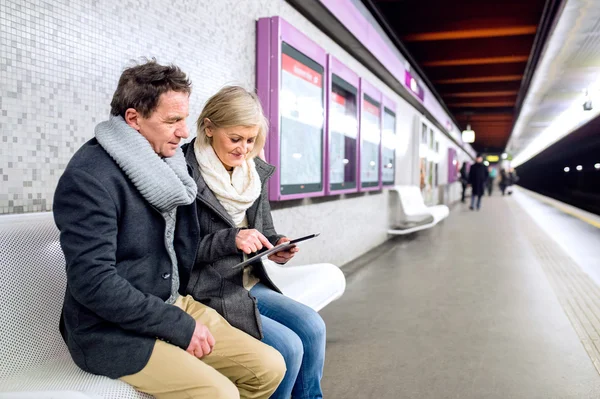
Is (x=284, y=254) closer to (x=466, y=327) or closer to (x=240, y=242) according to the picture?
(x=240, y=242)

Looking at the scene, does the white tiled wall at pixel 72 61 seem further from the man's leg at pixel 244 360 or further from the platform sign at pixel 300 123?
the man's leg at pixel 244 360

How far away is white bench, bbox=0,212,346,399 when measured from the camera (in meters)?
1.21

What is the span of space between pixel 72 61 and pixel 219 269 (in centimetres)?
94

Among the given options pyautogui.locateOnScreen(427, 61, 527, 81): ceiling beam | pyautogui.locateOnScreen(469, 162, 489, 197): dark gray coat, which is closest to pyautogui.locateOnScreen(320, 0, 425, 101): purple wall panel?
pyautogui.locateOnScreen(427, 61, 527, 81): ceiling beam

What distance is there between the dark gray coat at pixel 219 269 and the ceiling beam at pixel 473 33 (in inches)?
A: 273

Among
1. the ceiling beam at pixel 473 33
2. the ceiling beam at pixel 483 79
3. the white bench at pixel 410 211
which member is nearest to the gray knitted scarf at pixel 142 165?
the white bench at pixel 410 211

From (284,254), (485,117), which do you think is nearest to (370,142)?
(284,254)

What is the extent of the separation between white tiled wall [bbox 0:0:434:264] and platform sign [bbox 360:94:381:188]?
105 inches

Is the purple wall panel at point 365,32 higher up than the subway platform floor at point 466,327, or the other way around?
the purple wall panel at point 365,32

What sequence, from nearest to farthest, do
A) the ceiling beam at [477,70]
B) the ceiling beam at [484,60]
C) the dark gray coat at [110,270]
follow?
the dark gray coat at [110,270] < the ceiling beam at [484,60] < the ceiling beam at [477,70]

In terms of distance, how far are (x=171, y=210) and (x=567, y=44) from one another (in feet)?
21.4

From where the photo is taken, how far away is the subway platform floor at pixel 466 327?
2277 millimetres

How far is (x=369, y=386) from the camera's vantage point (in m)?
2.23

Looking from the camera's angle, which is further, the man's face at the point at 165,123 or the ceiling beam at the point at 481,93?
the ceiling beam at the point at 481,93
